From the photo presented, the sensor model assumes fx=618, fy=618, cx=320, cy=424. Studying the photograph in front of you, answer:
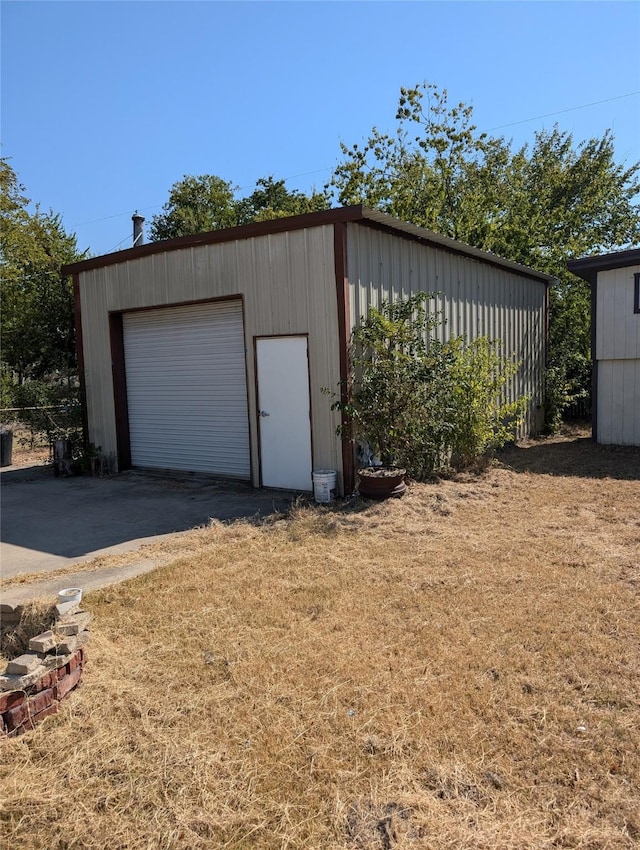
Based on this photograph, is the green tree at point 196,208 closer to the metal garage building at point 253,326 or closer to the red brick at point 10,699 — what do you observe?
the metal garage building at point 253,326

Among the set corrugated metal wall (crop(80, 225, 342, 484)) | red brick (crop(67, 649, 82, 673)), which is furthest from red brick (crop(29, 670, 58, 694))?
corrugated metal wall (crop(80, 225, 342, 484))

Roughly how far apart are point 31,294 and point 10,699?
574 inches

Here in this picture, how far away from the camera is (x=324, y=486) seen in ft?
23.6

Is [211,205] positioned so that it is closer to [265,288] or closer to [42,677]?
[265,288]

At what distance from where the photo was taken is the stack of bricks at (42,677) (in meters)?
2.77

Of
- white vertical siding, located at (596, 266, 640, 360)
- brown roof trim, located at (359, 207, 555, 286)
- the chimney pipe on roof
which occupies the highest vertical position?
the chimney pipe on roof

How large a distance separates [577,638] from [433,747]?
1367mm

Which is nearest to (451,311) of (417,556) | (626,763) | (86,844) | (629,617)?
(417,556)

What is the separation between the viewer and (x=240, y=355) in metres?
8.65

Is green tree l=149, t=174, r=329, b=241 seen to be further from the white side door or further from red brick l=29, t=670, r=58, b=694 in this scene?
red brick l=29, t=670, r=58, b=694

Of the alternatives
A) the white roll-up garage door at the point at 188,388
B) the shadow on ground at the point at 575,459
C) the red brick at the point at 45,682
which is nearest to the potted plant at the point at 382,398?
the white roll-up garage door at the point at 188,388

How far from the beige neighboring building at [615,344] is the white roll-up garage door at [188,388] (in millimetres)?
6264

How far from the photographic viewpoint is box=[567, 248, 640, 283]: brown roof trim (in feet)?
33.0

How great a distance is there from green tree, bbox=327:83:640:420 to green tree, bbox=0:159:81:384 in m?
8.69
